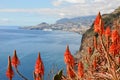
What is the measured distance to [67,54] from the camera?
4852 millimetres

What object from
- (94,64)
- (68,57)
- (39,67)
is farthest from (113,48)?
(39,67)

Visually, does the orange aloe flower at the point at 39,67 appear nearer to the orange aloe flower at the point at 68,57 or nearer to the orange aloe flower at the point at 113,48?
the orange aloe flower at the point at 68,57

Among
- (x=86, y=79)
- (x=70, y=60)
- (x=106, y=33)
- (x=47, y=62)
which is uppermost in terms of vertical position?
(x=106, y=33)

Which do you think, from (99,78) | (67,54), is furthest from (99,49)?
(67,54)

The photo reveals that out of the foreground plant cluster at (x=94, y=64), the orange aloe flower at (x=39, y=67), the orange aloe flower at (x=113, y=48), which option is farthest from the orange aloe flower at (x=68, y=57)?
the orange aloe flower at (x=113, y=48)

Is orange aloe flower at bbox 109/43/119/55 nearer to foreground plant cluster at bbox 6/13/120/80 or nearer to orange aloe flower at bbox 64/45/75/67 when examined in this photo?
foreground plant cluster at bbox 6/13/120/80

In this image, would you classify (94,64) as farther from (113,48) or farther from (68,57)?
(68,57)

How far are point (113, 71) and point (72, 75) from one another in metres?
1.01

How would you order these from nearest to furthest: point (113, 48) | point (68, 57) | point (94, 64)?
1. point (68, 57)
2. point (113, 48)
3. point (94, 64)

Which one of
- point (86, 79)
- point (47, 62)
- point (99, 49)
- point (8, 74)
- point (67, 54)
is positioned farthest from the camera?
point (47, 62)

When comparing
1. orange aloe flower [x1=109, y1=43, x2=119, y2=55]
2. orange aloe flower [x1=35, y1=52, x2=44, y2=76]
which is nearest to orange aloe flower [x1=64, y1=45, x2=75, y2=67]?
orange aloe flower [x1=35, y1=52, x2=44, y2=76]

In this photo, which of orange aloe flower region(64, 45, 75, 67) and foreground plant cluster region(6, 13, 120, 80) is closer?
foreground plant cluster region(6, 13, 120, 80)

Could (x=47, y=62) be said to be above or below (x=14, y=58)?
below

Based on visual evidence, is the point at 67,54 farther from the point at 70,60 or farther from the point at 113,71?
the point at 113,71
